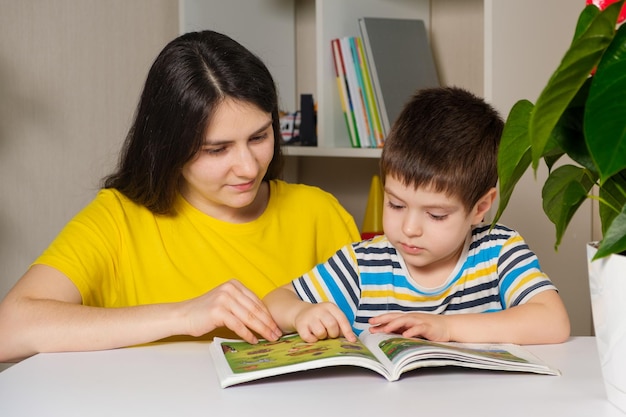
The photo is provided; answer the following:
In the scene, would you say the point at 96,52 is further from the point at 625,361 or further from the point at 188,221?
the point at 625,361

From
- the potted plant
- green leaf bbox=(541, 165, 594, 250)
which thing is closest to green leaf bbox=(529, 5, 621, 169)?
the potted plant

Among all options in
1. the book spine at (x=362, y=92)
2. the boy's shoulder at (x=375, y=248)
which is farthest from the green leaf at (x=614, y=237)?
the book spine at (x=362, y=92)

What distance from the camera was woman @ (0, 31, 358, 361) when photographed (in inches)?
47.8

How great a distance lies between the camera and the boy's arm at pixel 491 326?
1.10 m

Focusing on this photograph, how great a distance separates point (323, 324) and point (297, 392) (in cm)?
21

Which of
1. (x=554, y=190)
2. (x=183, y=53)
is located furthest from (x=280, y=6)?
(x=554, y=190)

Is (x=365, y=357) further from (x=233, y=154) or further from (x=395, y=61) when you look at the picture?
(x=395, y=61)

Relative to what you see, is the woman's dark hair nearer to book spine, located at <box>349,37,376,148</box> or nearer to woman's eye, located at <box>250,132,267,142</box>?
woman's eye, located at <box>250,132,267,142</box>

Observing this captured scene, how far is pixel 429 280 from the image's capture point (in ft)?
4.39

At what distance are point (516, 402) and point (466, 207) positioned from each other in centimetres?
48

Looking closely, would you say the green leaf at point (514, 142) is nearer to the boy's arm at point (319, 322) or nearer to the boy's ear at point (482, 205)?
the boy's arm at point (319, 322)

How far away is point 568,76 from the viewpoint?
26.9 inches

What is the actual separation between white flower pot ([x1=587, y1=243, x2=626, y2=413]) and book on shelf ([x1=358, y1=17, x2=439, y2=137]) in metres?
1.27

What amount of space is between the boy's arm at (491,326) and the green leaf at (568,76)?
456 millimetres
